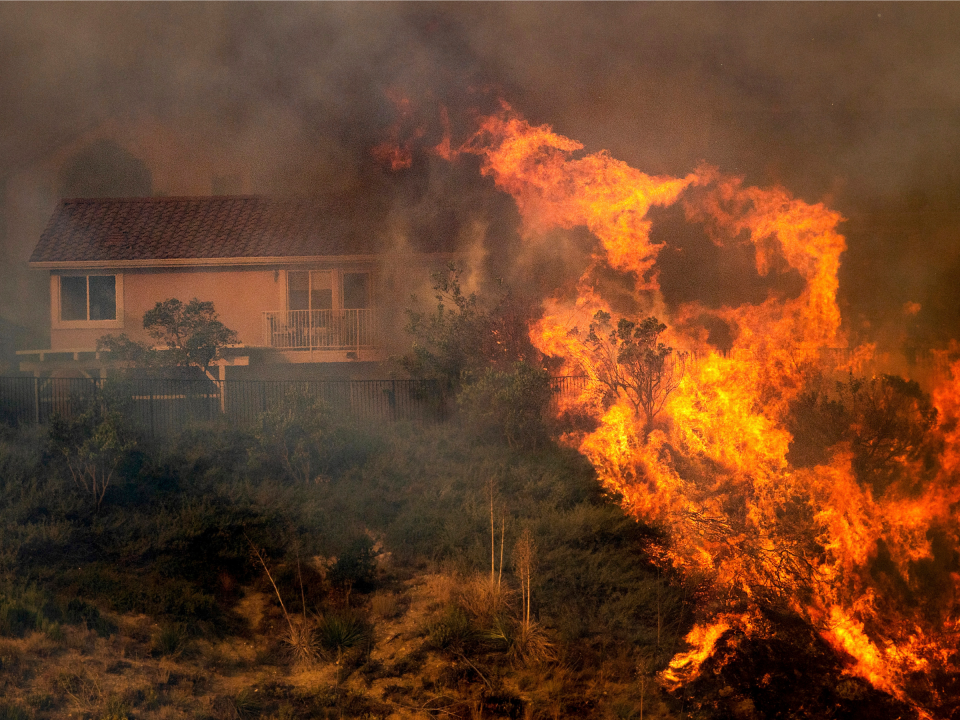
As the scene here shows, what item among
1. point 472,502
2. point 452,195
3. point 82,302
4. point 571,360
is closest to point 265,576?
point 472,502

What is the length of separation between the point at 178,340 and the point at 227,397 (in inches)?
74.1

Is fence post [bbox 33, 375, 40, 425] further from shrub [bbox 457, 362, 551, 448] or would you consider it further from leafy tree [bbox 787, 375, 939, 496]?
leafy tree [bbox 787, 375, 939, 496]

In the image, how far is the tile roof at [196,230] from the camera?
1672 cm

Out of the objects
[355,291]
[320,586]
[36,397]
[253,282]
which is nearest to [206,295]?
[253,282]

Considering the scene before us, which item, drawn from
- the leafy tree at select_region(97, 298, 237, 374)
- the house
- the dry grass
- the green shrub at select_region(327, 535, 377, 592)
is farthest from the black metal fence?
the dry grass

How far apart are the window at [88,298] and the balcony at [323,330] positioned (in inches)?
142

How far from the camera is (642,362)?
10.3m

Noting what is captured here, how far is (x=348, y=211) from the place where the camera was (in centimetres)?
1716

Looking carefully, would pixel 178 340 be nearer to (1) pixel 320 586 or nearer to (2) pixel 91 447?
(2) pixel 91 447

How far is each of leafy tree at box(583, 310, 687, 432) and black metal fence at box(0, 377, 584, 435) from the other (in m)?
1.29

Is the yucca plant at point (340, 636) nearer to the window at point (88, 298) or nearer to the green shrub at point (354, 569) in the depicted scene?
the green shrub at point (354, 569)

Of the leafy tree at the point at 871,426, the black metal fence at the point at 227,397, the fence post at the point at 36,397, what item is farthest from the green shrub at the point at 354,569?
the fence post at the point at 36,397

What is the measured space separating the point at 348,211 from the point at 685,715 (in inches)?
516

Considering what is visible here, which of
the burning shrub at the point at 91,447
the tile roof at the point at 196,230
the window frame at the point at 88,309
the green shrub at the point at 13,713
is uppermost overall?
the tile roof at the point at 196,230
